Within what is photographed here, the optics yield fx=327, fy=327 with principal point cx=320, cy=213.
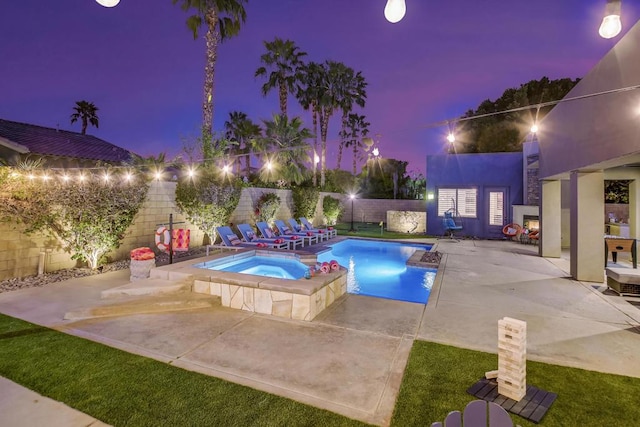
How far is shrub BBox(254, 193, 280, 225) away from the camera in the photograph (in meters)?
14.7

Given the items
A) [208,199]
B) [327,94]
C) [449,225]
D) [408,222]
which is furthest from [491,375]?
[327,94]

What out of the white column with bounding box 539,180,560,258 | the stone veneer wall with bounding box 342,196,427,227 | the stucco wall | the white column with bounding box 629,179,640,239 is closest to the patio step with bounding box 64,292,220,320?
the white column with bounding box 539,180,560,258

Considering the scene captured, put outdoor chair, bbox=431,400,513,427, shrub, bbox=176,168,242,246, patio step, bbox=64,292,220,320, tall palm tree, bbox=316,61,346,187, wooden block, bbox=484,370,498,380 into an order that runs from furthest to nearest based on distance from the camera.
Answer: tall palm tree, bbox=316,61,346,187 → shrub, bbox=176,168,242,246 → patio step, bbox=64,292,220,320 → wooden block, bbox=484,370,498,380 → outdoor chair, bbox=431,400,513,427

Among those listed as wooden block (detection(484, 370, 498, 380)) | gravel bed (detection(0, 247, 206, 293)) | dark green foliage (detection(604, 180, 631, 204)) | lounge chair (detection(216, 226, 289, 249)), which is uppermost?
dark green foliage (detection(604, 180, 631, 204))

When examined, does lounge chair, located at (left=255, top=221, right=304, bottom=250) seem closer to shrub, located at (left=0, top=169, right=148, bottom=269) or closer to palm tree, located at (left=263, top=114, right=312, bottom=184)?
shrub, located at (left=0, top=169, right=148, bottom=269)

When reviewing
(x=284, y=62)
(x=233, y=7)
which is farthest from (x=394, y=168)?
(x=233, y=7)

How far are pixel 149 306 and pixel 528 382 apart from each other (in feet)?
17.4

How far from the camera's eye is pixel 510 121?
A: 24.7 metres

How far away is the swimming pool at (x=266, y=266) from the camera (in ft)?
28.5

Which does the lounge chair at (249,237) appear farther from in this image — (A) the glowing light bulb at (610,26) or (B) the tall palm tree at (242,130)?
(B) the tall palm tree at (242,130)

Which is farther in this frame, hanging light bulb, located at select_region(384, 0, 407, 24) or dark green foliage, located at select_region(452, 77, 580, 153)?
dark green foliage, located at select_region(452, 77, 580, 153)

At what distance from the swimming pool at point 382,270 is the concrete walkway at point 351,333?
119cm

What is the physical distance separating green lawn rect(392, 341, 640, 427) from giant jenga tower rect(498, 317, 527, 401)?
26cm

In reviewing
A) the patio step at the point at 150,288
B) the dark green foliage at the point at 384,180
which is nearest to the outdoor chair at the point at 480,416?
the patio step at the point at 150,288
